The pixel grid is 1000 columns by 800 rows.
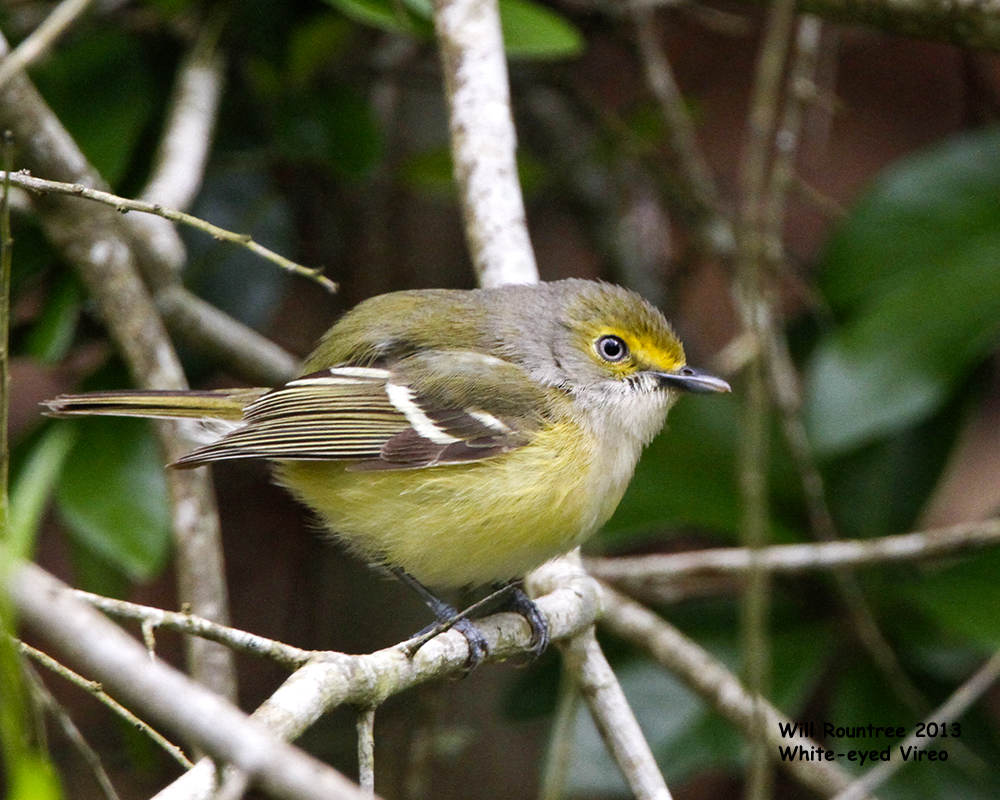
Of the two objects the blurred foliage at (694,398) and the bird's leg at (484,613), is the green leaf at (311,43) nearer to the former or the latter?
the blurred foliage at (694,398)

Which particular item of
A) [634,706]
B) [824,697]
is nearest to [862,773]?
[634,706]

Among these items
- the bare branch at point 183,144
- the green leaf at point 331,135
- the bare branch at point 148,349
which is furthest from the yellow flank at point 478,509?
the green leaf at point 331,135

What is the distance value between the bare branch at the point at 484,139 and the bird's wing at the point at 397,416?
0.33m

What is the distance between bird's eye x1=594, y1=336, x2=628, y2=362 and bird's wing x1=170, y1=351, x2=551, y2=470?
221mm

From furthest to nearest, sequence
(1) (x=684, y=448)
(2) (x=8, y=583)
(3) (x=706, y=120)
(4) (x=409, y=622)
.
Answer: (3) (x=706, y=120)
(4) (x=409, y=622)
(1) (x=684, y=448)
(2) (x=8, y=583)

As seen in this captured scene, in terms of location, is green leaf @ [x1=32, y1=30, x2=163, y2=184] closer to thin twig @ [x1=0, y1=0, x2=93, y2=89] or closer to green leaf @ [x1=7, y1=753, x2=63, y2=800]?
thin twig @ [x1=0, y1=0, x2=93, y2=89]

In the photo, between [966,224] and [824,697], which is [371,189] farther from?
[824,697]

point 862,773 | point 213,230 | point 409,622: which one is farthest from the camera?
point 409,622

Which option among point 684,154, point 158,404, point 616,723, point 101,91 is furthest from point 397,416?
point 684,154

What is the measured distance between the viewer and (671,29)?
5.27m

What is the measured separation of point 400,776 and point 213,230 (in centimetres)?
312

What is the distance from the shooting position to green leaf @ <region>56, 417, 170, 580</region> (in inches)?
117

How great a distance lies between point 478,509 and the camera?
2416 mm

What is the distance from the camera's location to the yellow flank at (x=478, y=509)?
2.38m
